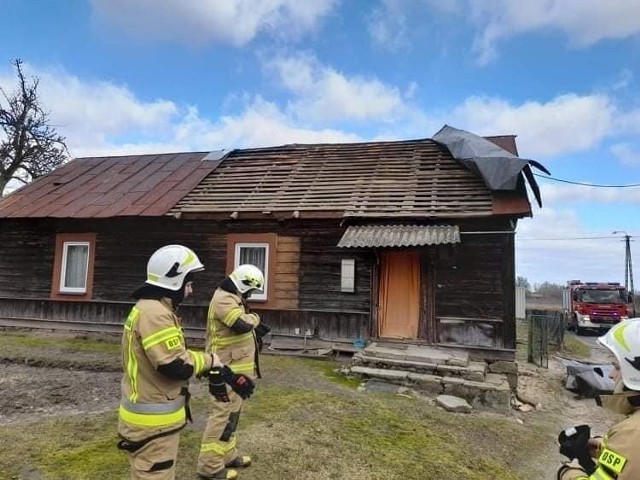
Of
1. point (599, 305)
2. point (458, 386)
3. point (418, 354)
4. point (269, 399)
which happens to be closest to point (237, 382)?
point (269, 399)

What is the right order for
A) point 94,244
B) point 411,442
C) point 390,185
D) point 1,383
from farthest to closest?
point 94,244, point 390,185, point 1,383, point 411,442

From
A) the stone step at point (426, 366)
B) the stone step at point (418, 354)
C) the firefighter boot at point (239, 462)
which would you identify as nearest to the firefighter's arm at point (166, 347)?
the firefighter boot at point (239, 462)

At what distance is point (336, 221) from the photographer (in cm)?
1091

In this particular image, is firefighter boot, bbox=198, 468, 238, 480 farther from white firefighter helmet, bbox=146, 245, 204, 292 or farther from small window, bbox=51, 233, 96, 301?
small window, bbox=51, 233, 96, 301

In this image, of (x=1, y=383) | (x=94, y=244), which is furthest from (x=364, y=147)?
(x=1, y=383)

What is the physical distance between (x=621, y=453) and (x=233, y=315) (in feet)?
10.7

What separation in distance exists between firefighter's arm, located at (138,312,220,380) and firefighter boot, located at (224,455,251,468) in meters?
2.06

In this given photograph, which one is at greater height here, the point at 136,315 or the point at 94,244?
the point at 94,244

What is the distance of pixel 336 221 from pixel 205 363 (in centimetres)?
802

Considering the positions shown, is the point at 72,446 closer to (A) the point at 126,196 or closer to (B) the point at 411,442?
(B) the point at 411,442

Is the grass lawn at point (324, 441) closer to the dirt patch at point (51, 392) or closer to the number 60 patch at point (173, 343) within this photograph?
the dirt patch at point (51, 392)

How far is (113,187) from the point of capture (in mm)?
13797

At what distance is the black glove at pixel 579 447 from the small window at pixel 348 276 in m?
8.25

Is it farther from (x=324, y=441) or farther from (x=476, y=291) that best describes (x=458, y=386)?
(x=324, y=441)
